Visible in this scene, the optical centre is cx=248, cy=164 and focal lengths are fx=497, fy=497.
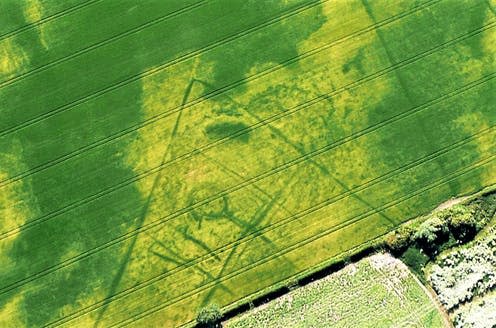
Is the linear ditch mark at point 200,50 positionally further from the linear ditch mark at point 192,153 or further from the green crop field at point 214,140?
the linear ditch mark at point 192,153

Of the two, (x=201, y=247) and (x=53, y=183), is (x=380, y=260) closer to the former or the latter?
(x=201, y=247)

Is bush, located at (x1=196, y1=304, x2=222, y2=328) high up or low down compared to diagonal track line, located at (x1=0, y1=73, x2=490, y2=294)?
down

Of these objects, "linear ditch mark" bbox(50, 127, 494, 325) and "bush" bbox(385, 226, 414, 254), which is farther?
"bush" bbox(385, 226, 414, 254)

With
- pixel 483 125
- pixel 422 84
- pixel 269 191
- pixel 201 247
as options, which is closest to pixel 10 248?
pixel 201 247

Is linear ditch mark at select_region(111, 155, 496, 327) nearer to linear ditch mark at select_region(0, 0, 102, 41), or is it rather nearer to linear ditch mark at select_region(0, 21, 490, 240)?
linear ditch mark at select_region(0, 21, 490, 240)

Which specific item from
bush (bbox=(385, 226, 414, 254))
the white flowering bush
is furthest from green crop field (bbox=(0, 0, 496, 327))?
the white flowering bush

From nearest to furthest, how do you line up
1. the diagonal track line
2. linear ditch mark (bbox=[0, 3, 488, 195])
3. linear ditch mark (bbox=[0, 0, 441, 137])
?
the diagonal track line < linear ditch mark (bbox=[0, 3, 488, 195]) < linear ditch mark (bbox=[0, 0, 441, 137])
